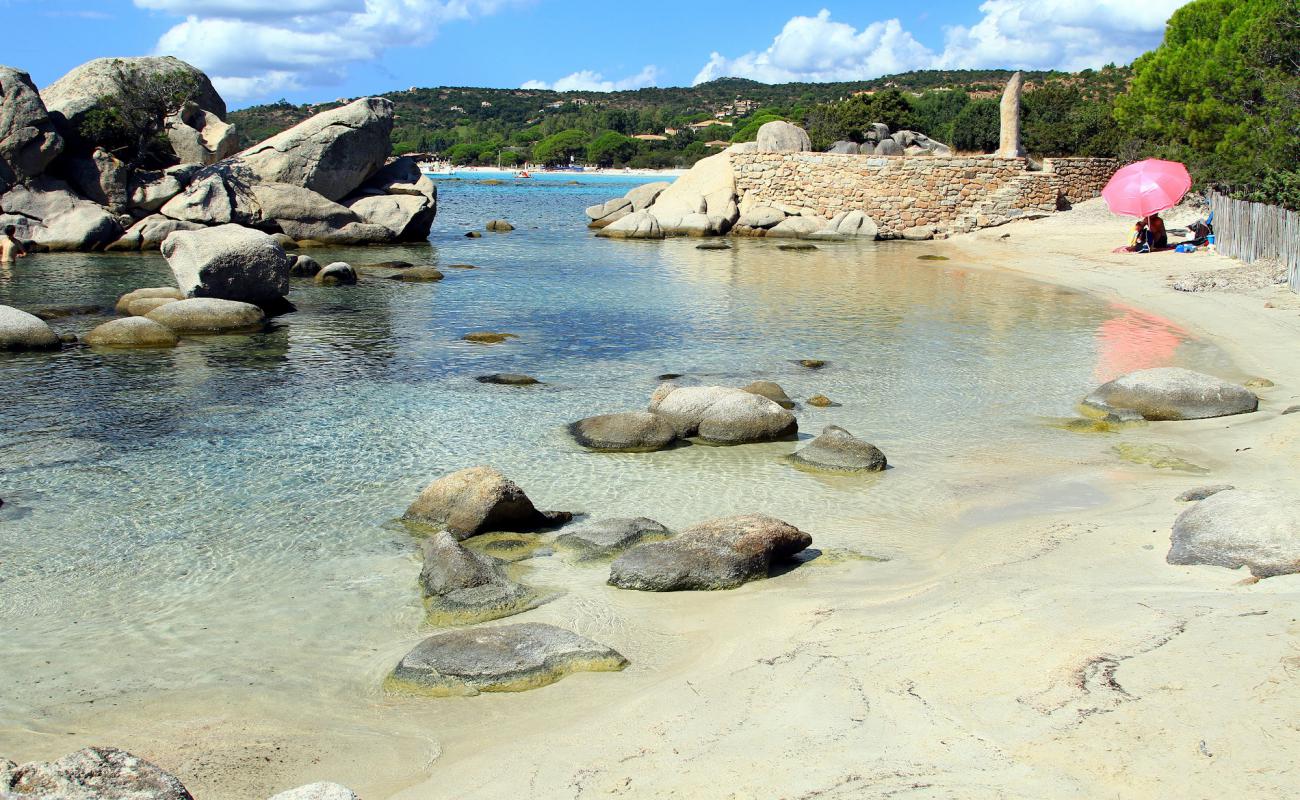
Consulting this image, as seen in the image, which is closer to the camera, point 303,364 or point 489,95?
point 303,364

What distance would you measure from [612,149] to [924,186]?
75.9 m

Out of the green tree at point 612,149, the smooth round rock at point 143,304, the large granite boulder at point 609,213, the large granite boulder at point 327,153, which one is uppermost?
the green tree at point 612,149

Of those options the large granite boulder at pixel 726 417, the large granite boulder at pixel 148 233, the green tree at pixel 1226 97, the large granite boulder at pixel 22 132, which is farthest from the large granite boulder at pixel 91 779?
the large granite boulder at pixel 22 132

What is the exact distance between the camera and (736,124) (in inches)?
4473

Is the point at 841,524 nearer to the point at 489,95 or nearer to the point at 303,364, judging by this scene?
the point at 303,364

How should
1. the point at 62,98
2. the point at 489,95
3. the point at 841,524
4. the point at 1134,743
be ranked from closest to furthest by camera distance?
the point at 1134,743
the point at 841,524
the point at 62,98
the point at 489,95

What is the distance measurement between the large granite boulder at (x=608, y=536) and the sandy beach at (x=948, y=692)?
107cm

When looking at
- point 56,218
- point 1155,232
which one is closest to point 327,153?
point 56,218

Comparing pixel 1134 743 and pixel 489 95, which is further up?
pixel 489 95

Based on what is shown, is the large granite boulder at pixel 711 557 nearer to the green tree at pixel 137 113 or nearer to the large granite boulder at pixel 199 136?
the green tree at pixel 137 113

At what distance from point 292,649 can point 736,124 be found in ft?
366

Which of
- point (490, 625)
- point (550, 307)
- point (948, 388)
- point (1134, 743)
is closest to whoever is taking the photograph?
point (1134, 743)

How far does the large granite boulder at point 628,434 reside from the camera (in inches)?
439

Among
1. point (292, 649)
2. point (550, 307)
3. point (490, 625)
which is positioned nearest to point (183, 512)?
point (292, 649)
